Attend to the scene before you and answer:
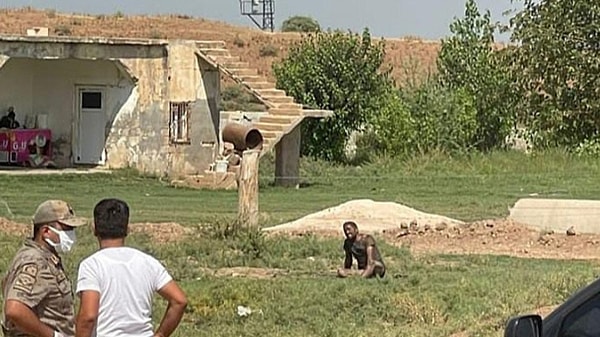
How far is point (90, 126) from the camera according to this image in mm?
39750

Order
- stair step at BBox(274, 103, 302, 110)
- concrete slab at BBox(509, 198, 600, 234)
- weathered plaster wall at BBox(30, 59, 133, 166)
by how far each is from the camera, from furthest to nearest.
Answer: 1. weathered plaster wall at BBox(30, 59, 133, 166)
2. stair step at BBox(274, 103, 302, 110)
3. concrete slab at BBox(509, 198, 600, 234)

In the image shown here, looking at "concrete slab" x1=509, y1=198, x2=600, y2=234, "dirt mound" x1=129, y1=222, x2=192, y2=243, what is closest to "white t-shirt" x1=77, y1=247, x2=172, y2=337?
"dirt mound" x1=129, y1=222, x2=192, y2=243

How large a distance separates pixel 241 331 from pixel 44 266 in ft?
19.6

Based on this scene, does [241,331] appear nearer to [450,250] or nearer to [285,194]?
[450,250]

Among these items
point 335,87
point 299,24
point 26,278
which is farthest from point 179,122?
point 299,24

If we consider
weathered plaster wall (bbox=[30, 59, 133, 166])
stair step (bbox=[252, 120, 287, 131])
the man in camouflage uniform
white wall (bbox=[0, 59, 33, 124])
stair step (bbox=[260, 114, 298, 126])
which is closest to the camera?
the man in camouflage uniform

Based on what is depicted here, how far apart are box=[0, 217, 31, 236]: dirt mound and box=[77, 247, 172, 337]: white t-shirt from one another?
14212 millimetres

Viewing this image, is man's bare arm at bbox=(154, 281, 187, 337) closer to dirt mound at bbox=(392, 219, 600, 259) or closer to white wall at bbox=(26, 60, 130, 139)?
dirt mound at bbox=(392, 219, 600, 259)

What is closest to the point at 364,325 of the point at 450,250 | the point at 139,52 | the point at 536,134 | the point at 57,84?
the point at 536,134

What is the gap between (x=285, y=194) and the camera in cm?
3397

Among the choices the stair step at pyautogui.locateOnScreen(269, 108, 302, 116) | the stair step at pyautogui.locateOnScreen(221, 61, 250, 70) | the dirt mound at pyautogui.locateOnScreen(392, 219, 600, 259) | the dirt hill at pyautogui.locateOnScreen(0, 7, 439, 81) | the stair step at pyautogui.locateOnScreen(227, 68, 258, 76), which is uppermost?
the dirt hill at pyautogui.locateOnScreen(0, 7, 439, 81)

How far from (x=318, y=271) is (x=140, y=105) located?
68.6ft

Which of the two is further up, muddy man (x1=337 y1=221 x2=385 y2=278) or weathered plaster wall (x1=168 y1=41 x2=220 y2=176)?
weathered plaster wall (x1=168 y1=41 x2=220 y2=176)

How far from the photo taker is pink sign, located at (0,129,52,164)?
39062mm
